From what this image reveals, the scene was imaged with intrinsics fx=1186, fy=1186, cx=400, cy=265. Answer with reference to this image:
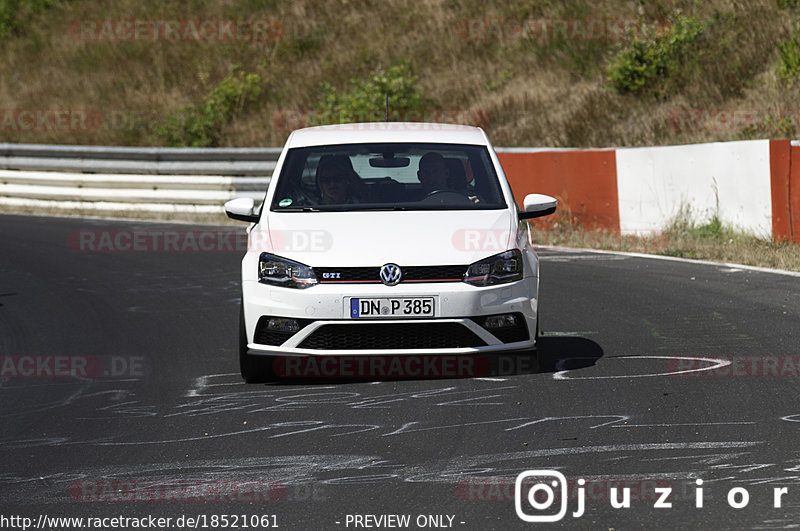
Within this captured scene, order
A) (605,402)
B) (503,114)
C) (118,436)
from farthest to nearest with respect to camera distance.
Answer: (503,114), (605,402), (118,436)

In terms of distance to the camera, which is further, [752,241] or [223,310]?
[752,241]

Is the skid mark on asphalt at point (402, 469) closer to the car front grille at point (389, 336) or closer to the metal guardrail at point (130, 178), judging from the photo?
the car front grille at point (389, 336)

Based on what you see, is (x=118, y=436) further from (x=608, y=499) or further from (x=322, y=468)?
(x=608, y=499)

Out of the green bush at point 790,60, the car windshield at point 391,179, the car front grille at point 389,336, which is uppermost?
the green bush at point 790,60

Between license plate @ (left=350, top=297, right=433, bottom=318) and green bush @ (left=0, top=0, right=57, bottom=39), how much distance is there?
3307 cm

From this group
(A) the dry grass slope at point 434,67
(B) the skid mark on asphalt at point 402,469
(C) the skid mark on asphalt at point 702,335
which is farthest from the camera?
(A) the dry grass slope at point 434,67

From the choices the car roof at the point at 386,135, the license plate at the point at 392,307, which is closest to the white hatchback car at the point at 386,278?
the license plate at the point at 392,307

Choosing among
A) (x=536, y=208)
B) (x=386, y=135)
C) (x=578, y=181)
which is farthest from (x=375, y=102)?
(x=536, y=208)

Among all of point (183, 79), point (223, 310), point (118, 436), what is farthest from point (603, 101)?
point (118, 436)

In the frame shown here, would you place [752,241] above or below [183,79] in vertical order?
below

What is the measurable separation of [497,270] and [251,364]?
5.52 feet

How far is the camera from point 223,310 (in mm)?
10961

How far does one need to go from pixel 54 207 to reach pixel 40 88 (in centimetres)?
1163

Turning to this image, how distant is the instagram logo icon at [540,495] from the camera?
4699 mm
